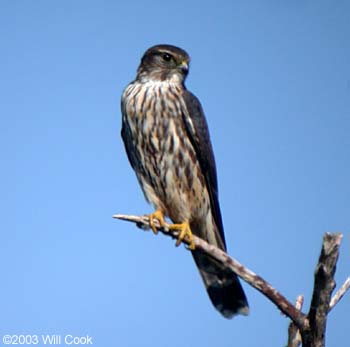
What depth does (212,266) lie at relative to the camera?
5871mm

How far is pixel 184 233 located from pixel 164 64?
1.69 metres

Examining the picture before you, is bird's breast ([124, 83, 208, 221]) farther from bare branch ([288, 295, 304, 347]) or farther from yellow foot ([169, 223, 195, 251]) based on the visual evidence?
bare branch ([288, 295, 304, 347])

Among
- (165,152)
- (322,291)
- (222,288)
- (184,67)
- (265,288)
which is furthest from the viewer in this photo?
(184,67)

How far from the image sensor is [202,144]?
582 centimetres

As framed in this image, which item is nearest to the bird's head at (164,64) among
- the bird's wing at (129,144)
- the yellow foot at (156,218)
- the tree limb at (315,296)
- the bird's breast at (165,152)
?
the bird's breast at (165,152)

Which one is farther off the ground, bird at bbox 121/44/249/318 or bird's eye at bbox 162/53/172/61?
bird's eye at bbox 162/53/172/61

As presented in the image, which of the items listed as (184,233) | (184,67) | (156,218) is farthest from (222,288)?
(184,67)

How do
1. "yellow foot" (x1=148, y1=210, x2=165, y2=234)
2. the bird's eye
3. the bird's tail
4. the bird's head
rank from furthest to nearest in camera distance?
the bird's eye → the bird's head → the bird's tail → "yellow foot" (x1=148, y1=210, x2=165, y2=234)

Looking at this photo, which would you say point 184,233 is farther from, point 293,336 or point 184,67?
point 184,67

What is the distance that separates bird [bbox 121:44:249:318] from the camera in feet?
18.6

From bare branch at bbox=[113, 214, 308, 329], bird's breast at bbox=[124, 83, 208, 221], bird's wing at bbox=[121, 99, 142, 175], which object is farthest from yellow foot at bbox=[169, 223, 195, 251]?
bird's wing at bbox=[121, 99, 142, 175]

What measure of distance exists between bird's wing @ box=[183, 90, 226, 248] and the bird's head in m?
0.24

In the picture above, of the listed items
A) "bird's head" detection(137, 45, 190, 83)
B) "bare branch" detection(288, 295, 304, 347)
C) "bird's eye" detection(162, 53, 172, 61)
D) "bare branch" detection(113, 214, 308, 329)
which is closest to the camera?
"bare branch" detection(113, 214, 308, 329)

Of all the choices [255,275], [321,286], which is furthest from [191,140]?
[321,286]
